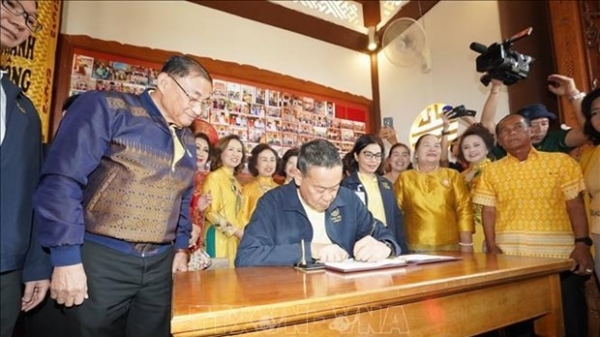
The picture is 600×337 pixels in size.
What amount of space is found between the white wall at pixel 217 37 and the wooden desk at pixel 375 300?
3000 mm

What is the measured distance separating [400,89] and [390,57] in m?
0.52

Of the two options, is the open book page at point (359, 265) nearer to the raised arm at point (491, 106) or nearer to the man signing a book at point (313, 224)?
the man signing a book at point (313, 224)

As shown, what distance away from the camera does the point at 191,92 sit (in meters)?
1.30

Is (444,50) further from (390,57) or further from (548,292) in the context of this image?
(548,292)

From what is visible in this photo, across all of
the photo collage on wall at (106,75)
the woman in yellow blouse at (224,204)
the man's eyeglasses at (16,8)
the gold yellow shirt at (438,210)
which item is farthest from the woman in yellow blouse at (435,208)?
the photo collage on wall at (106,75)

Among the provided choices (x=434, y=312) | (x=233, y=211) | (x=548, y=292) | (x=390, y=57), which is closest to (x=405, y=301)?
(x=434, y=312)

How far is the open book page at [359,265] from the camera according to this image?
1.18 m

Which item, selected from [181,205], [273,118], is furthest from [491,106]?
[181,205]

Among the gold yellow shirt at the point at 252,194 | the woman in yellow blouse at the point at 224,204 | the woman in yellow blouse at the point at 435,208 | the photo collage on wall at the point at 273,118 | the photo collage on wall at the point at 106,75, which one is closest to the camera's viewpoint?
the woman in yellow blouse at the point at 435,208

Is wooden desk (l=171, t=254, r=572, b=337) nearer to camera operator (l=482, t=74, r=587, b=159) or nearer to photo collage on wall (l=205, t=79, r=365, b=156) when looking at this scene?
camera operator (l=482, t=74, r=587, b=159)

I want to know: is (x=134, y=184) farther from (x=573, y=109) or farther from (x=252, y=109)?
(x=252, y=109)

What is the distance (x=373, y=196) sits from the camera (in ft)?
7.94

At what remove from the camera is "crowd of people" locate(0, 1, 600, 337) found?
1.01 metres

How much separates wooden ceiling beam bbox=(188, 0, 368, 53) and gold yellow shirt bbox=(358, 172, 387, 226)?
2.64m
